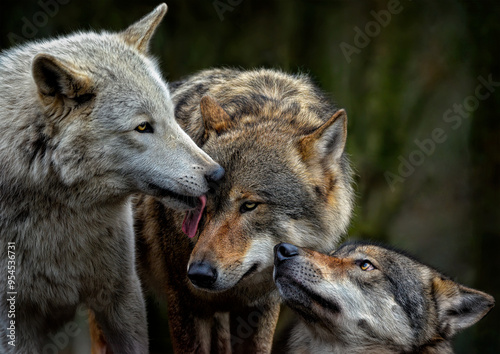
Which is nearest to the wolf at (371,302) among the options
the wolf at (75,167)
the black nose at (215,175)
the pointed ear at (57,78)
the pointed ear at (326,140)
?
the black nose at (215,175)

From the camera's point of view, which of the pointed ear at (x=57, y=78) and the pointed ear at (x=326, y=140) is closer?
the pointed ear at (x=57, y=78)

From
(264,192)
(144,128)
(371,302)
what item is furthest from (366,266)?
(144,128)

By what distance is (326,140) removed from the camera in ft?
15.8

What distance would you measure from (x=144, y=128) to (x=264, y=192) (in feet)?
3.28

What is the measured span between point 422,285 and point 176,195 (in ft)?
6.34

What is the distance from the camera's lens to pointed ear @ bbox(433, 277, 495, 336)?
14.1 ft

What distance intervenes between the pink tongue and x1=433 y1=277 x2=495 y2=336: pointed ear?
1834 millimetres

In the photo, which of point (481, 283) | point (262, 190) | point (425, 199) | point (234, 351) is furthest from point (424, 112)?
point (262, 190)

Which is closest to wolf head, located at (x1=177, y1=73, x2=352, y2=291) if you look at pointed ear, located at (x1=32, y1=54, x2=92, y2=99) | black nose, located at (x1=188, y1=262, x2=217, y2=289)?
black nose, located at (x1=188, y1=262, x2=217, y2=289)

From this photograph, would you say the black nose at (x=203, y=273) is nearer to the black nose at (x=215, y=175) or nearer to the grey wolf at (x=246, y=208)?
the grey wolf at (x=246, y=208)

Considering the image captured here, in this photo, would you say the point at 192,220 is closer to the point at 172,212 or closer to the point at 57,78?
the point at 172,212

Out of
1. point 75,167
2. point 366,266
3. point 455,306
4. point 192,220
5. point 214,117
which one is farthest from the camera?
point 214,117

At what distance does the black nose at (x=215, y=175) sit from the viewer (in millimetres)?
4238

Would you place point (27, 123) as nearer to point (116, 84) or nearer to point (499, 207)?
point (116, 84)
